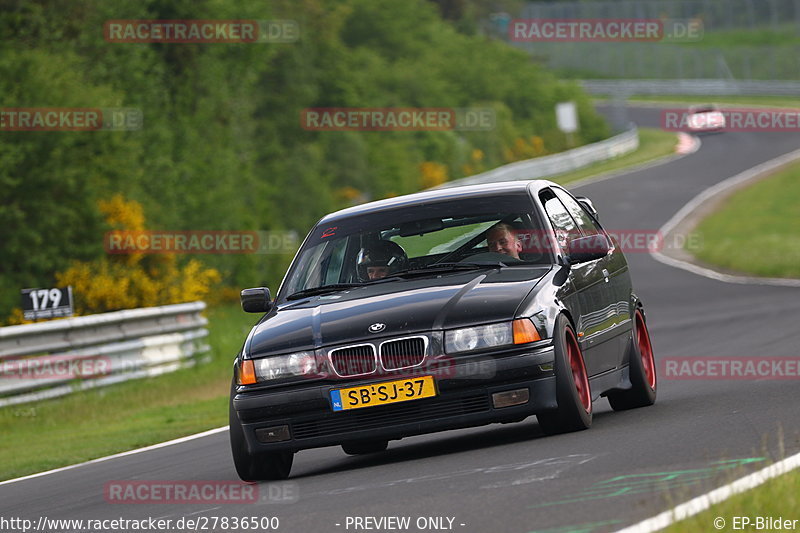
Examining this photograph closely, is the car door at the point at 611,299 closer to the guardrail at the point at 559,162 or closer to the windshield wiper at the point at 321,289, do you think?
the windshield wiper at the point at 321,289

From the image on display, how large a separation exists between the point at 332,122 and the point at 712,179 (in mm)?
20270

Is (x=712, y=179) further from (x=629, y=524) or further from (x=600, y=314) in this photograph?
(x=629, y=524)

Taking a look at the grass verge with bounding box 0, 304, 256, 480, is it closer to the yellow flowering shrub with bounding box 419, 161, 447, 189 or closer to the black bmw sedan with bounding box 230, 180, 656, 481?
the black bmw sedan with bounding box 230, 180, 656, 481

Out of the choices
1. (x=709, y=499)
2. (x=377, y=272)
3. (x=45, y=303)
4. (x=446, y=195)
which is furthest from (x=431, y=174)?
(x=709, y=499)

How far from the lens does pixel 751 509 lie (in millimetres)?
5762

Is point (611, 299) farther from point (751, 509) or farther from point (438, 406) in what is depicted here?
point (751, 509)

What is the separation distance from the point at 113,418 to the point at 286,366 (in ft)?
28.1

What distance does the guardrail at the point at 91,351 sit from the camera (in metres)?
16.6

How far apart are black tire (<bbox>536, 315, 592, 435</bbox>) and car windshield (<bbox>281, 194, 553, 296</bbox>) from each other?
2.49ft

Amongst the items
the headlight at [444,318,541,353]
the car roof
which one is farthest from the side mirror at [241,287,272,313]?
the headlight at [444,318,541,353]

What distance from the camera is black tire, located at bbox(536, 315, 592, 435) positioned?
862 centimetres

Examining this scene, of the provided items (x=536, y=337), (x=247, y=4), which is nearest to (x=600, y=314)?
(x=536, y=337)

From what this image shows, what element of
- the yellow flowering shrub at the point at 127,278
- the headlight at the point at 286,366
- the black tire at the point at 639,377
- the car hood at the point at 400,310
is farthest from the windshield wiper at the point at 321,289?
the yellow flowering shrub at the point at 127,278

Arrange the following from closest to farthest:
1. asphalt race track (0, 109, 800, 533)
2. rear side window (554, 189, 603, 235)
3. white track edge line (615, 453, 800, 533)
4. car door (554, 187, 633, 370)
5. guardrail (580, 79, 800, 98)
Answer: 1. white track edge line (615, 453, 800, 533)
2. asphalt race track (0, 109, 800, 533)
3. car door (554, 187, 633, 370)
4. rear side window (554, 189, 603, 235)
5. guardrail (580, 79, 800, 98)
